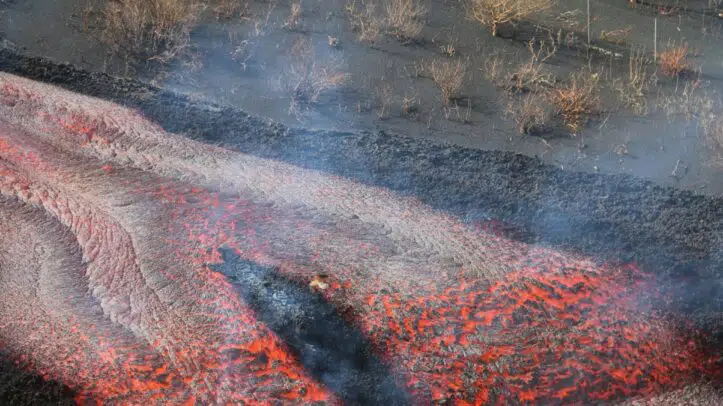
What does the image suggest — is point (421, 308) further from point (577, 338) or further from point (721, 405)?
point (721, 405)

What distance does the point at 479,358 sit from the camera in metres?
3.10

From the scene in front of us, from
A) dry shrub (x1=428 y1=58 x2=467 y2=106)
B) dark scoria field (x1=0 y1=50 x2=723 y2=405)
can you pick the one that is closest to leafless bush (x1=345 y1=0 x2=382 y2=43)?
dry shrub (x1=428 y1=58 x2=467 y2=106)

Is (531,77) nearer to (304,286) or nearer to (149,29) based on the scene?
(149,29)

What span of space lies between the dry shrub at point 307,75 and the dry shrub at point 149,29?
4.01 ft

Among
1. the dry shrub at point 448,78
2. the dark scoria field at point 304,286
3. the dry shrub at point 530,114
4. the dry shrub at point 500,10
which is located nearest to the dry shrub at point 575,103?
the dry shrub at point 530,114

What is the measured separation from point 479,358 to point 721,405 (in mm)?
1070

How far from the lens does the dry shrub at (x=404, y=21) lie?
898 cm

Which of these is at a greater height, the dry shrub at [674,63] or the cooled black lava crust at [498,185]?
the dry shrub at [674,63]

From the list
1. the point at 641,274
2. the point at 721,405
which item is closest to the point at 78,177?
the point at 641,274

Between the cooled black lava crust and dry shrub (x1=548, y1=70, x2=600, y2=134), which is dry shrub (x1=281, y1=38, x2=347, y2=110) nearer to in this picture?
the cooled black lava crust

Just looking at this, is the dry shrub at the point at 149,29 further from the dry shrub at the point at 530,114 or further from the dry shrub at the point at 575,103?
the dry shrub at the point at 575,103

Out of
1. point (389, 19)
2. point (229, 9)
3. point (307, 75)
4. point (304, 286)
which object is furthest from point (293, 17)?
point (304, 286)

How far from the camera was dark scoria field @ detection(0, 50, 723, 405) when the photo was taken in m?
3.00

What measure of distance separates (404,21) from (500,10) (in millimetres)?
1175
